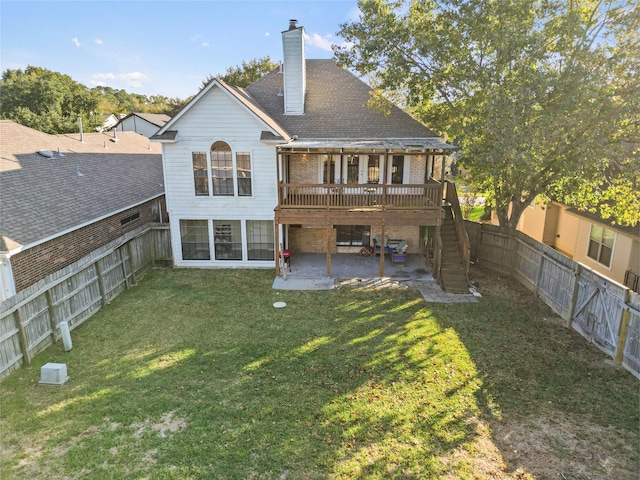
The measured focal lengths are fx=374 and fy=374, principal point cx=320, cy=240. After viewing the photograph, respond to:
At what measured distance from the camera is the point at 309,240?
60.8 feet

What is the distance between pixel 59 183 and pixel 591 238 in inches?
880

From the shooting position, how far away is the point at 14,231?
33.8 ft

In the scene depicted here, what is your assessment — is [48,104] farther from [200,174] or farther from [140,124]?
[200,174]

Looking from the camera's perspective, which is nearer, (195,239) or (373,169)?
(195,239)

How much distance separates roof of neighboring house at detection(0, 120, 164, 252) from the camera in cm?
1116

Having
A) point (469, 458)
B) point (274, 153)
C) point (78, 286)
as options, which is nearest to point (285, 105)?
point (274, 153)

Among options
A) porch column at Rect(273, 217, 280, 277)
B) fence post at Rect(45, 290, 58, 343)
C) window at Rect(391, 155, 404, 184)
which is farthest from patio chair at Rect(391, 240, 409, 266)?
fence post at Rect(45, 290, 58, 343)

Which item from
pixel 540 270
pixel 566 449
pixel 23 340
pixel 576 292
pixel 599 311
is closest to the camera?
pixel 566 449

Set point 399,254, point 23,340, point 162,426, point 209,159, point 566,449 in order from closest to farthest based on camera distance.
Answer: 1. point 566,449
2. point 162,426
3. point 23,340
4. point 209,159
5. point 399,254

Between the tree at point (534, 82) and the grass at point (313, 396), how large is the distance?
199 inches

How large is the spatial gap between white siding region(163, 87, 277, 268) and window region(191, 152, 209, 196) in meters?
0.16

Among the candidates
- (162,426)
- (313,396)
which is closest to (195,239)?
(162,426)

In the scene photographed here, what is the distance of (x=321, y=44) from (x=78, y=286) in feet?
57.6

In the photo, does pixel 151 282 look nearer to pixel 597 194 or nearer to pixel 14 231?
pixel 14 231
